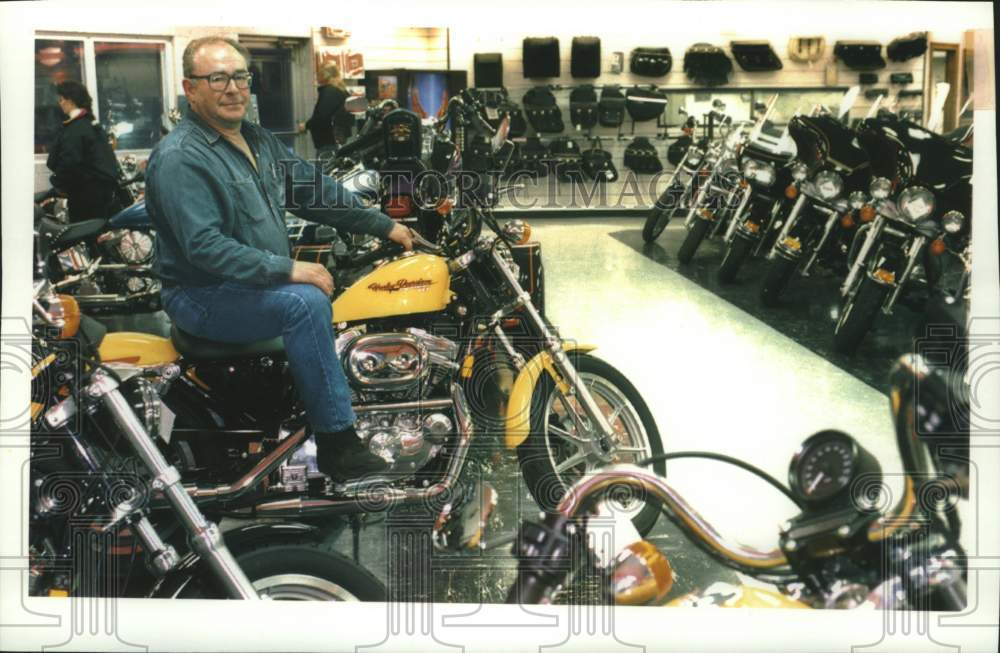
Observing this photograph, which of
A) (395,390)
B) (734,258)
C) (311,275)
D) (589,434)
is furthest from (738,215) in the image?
(311,275)

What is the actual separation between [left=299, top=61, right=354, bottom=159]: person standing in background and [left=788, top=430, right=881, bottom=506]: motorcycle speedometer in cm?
165

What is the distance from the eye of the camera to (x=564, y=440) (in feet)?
10.6

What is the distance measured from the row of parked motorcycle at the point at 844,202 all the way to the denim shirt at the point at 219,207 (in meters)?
1.08

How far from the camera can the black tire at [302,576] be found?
267cm

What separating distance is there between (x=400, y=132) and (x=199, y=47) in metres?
0.64

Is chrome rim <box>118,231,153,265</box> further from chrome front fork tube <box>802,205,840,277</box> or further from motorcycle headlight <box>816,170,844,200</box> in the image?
motorcycle headlight <box>816,170,844,200</box>

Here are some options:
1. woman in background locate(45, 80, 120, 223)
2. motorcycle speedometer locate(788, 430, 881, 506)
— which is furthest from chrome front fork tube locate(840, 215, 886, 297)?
woman in background locate(45, 80, 120, 223)

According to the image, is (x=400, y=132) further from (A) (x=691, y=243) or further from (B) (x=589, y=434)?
(B) (x=589, y=434)

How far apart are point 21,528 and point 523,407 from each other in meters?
1.56

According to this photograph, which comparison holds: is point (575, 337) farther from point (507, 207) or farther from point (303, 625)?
point (303, 625)

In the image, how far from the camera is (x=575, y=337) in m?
3.24

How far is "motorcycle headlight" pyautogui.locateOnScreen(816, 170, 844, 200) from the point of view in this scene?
12.7 ft

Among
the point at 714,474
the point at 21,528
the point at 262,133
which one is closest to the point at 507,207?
the point at 262,133

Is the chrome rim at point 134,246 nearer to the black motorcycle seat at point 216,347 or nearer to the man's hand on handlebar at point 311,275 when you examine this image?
the black motorcycle seat at point 216,347
